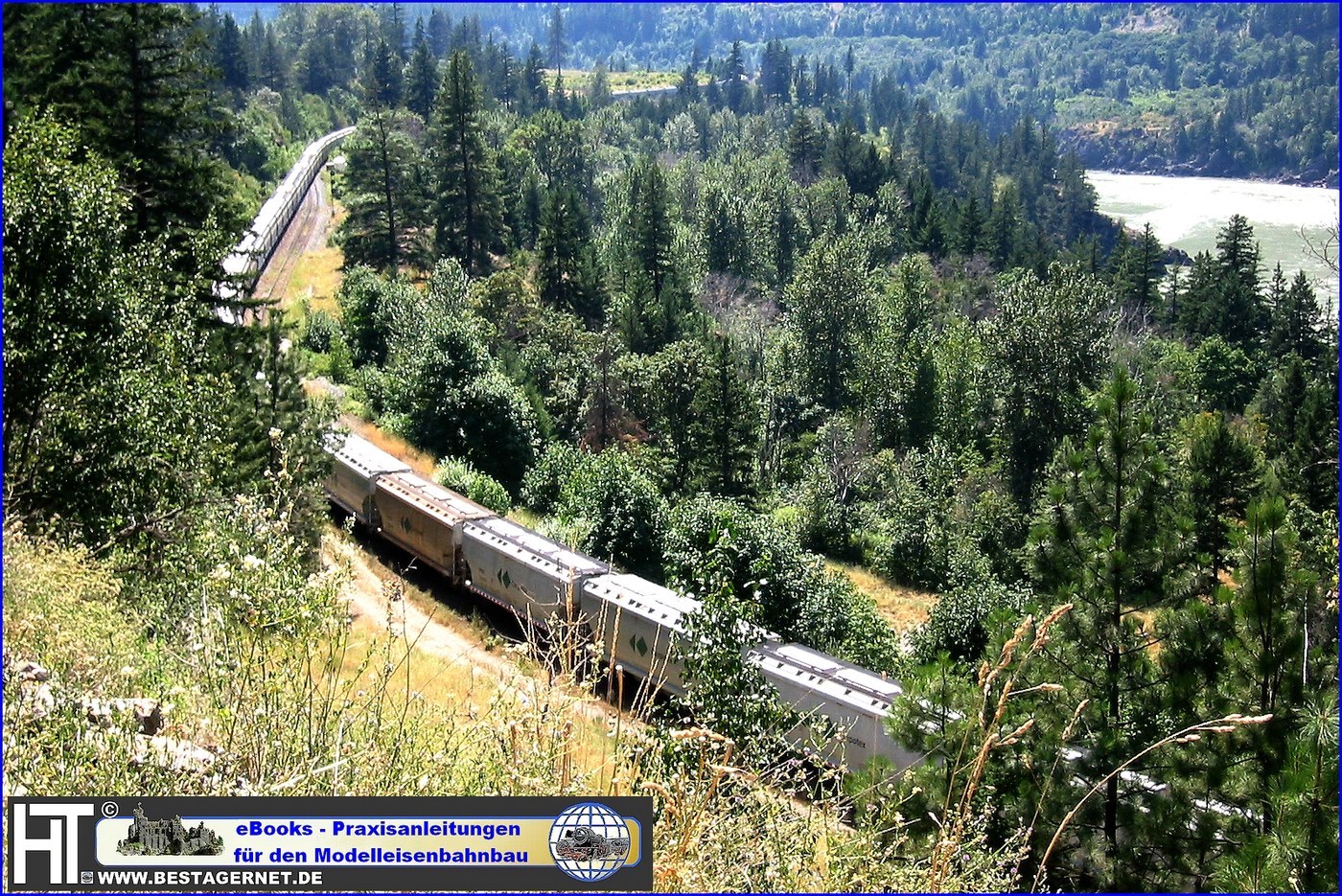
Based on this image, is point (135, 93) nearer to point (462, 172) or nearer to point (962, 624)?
point (962, 624)

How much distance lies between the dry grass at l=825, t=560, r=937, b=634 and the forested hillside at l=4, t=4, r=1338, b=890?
1300mm

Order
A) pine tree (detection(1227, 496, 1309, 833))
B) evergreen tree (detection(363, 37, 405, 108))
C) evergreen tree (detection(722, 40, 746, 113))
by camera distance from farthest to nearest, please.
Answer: evergreen tree (detection(722, 40, 746, 113)) < evergreen tree (detection(363, 37, 405, 108)) < pine tree (detection(1227, 496, 1309, 833))

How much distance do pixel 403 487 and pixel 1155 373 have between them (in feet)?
167

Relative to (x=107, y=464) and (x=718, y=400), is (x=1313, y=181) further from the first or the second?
(x=107, y=464)

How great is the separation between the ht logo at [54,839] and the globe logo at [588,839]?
8.75ft

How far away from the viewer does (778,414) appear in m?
67.8

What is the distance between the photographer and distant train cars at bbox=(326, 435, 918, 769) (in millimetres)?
18359

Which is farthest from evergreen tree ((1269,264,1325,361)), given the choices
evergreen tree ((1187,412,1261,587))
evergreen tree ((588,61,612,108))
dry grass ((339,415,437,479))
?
evergreen tree ((588,61,612,108))

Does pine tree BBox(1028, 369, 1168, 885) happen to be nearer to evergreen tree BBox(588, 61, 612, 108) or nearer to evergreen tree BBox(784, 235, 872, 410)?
evergreen tree BBox(784, 235, 872, 410)

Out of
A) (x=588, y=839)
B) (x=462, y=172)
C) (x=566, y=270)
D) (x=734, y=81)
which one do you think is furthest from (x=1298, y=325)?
(x=734, y=81)

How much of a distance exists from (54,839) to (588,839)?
2997mm

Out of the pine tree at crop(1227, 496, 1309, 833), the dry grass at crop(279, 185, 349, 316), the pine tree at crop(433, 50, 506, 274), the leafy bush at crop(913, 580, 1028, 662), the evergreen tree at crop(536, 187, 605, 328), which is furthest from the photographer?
the pine tree at crop(433, 50, 506, 274)

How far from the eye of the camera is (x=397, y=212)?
233 ft

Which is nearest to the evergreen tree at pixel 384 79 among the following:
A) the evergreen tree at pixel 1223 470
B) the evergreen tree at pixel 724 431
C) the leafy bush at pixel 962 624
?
the evergreen tree at pixel 724 431
